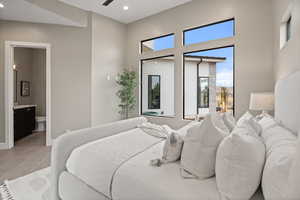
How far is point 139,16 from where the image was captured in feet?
17.2

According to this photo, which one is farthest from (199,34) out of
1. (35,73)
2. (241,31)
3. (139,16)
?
(35,73)

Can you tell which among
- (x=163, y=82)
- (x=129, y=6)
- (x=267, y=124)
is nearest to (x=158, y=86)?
(x=163, y=82)

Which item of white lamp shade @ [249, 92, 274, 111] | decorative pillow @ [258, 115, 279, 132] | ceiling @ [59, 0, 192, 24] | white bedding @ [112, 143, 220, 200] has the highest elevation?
ceiling @ [59, 0, 192, 24]

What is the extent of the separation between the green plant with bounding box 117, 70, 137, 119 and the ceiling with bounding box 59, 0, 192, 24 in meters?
1.55

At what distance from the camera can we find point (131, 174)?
1339mm

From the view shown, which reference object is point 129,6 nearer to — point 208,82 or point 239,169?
point 208,82

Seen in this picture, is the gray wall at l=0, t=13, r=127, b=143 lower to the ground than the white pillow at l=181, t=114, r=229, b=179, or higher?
higher

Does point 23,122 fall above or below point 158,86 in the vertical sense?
below

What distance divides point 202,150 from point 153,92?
4.43 meters

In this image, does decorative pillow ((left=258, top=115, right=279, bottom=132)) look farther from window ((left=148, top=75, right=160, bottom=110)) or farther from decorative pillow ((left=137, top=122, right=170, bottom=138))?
window ((left=148, top=75, right=160, bottom=110))

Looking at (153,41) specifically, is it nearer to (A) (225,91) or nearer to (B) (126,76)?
(B) (126,76)

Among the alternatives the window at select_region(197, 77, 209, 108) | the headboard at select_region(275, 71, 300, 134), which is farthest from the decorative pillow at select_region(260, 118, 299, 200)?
the window at select_region(197, 77, 209, 108)

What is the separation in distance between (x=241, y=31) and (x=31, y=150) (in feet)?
16.5

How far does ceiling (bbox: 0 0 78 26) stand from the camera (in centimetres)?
368
